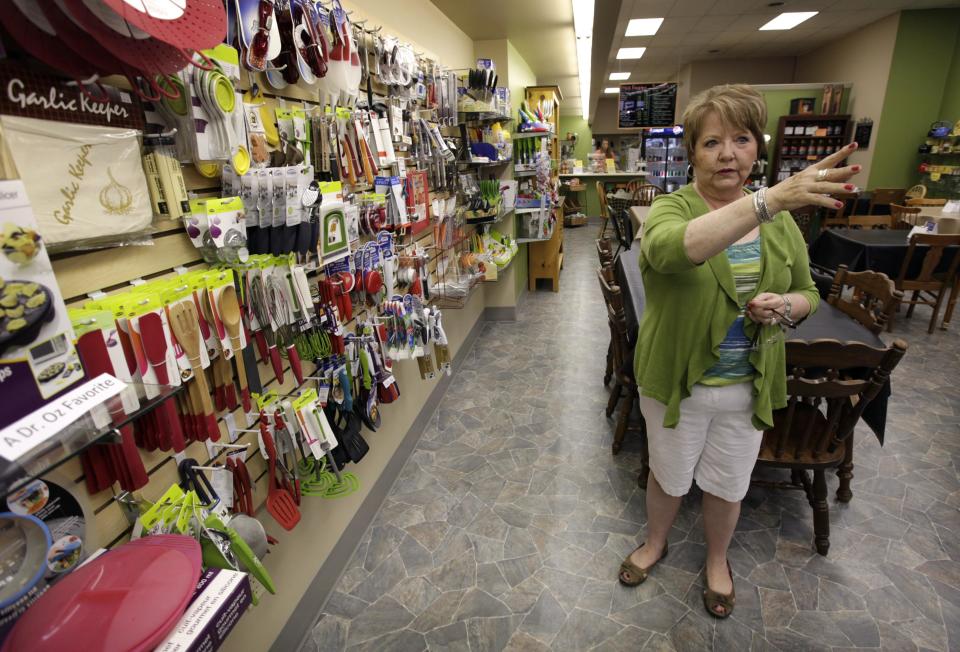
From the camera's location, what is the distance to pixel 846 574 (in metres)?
2.04

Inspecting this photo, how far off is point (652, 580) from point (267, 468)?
1655 millimetres

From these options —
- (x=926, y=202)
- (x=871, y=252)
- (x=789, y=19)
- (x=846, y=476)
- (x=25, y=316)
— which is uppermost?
(x=789, y=19)

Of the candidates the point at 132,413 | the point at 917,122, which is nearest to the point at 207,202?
the point at 132,413

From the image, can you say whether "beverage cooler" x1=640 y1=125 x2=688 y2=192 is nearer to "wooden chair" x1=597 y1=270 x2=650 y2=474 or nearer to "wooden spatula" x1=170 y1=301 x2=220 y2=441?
"wooden chair" x1=597 y1=270 x2=650 y2=474

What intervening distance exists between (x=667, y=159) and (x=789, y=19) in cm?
297

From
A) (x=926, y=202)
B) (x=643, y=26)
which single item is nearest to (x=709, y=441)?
(x=926, y=202)

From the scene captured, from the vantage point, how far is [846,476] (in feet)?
7.65

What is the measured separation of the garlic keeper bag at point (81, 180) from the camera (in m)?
0.87

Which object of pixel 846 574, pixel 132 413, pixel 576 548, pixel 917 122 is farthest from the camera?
pixel 917 122

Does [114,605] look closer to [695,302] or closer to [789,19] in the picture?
[695,302]

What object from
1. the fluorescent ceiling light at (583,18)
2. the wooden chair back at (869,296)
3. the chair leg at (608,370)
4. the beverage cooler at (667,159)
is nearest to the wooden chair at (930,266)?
the wooden chair back at (869,296)

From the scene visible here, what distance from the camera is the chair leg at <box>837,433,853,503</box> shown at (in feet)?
7.41

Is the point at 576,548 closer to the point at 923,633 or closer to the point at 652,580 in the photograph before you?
the point at 652,580

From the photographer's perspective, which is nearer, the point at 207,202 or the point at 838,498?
the point at 207,202
